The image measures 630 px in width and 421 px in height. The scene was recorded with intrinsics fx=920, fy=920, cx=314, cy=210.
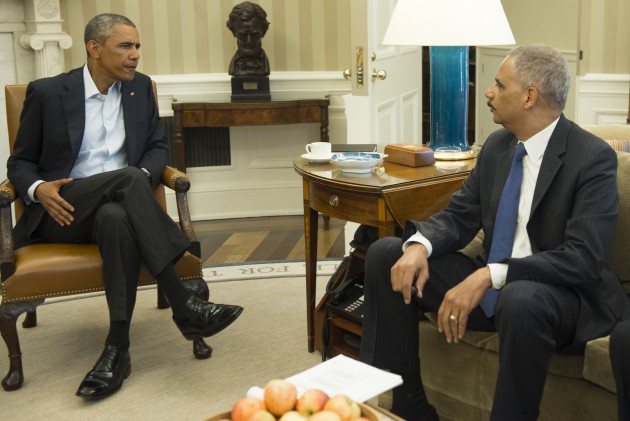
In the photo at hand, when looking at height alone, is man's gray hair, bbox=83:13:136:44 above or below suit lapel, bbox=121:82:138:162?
above

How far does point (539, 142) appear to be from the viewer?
7.99ft

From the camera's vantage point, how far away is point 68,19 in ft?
17.5

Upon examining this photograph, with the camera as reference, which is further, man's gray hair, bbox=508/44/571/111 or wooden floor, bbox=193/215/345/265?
wooden floor, bbox=193/215/345/265

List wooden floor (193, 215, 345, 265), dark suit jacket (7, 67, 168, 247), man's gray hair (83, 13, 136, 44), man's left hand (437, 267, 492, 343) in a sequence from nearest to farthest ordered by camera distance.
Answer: man's left hand (437, 267, 492, 343) → dark suit jacket (7, 67, 168, 247) → man's gray hair (83, 13, 136, 44) → wooden floor (193, 215, 345, 265)

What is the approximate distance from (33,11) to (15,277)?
2.39 m

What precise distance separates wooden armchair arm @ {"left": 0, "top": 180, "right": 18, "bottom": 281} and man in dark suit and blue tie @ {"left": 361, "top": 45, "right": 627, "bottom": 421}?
128cm

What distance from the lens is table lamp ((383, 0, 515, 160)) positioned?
301 cm

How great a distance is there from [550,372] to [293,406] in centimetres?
87

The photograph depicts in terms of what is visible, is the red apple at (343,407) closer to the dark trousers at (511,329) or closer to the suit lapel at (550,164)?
the dark trousers at (511,329)

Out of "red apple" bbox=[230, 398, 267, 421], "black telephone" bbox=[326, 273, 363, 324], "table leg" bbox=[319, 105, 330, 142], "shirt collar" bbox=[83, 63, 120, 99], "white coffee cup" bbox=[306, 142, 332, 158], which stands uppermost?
"shirt collar" bbox=[83, 63, 120, 99]

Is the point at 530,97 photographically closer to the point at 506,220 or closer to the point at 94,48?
the point at 506,220

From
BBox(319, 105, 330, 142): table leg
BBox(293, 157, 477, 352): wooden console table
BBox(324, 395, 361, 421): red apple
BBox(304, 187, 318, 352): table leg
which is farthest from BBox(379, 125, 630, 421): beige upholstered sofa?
BBox(319, 105, 330, 142): table leg

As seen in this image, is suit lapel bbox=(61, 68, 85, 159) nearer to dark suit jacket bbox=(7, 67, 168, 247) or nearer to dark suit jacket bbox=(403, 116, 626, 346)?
dark suit jacket bbox=(7, 67, 168, 247)

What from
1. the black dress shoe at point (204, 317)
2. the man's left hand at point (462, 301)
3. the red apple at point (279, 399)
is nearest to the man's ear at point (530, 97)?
the man's left hand at point (462, 301)
